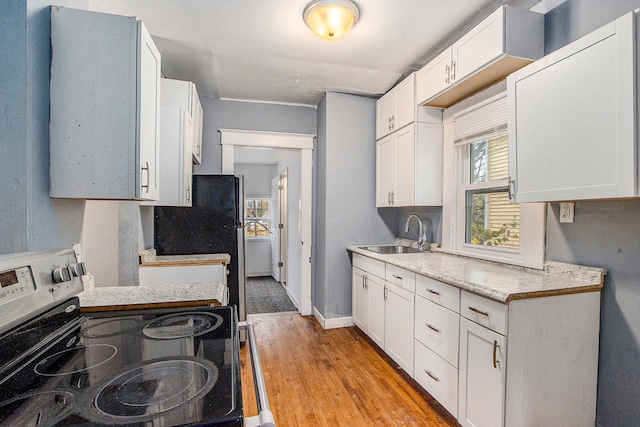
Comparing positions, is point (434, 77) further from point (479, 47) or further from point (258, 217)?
point (258, 217)

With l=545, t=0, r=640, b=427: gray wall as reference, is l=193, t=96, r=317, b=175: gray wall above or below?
above

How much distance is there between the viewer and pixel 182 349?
2.99ft

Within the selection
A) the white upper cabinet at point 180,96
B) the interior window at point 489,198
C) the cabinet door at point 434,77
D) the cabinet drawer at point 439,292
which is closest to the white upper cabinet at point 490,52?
the cabinet door at point 434,77

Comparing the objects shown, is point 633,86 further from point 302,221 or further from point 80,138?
point 302,221

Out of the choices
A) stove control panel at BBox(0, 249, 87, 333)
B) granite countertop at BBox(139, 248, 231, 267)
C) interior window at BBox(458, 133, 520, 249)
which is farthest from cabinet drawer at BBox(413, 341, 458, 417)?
stove control panel at BBox(0, 249, 87, 333)

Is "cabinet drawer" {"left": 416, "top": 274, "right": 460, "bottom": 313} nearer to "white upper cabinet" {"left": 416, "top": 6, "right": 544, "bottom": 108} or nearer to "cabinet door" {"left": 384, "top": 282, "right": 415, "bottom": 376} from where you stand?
"cabinet door" {"left": 384, "top": 282, "right": 415, "bottom": 376}

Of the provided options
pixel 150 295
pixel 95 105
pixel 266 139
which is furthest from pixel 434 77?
pixel 150 295

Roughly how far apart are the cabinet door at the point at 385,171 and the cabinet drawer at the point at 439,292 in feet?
3.75

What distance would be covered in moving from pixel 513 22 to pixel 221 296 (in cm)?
213

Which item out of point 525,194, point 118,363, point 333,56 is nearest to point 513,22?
point 525,194

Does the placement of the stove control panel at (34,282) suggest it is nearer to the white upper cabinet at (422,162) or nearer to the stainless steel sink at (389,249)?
the white upper cabinet at (422,162)

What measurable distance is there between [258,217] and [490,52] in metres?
5.15

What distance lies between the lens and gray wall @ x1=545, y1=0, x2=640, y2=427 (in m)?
1.49

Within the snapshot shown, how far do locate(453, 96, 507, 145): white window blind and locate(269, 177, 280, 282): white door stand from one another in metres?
3.60
